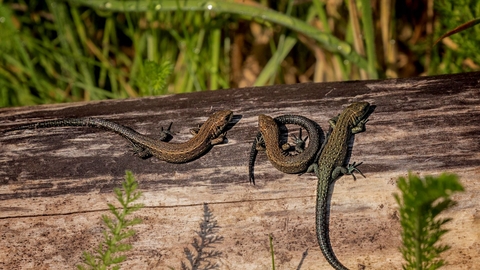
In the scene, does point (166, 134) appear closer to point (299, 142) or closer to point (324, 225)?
point (299, 142)

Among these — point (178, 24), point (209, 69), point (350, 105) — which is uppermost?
point (178, 24)

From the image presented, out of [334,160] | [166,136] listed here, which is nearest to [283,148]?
[334,160]

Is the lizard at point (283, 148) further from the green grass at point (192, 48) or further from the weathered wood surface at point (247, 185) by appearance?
the green grass at point (192, 48)

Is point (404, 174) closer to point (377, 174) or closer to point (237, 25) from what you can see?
point (377, 174)

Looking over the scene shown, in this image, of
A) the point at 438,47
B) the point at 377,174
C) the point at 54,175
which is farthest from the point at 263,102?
the point at 438,47

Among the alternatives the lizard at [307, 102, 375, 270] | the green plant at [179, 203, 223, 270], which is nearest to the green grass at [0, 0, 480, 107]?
the lizard at [307, 102, 375, 270]

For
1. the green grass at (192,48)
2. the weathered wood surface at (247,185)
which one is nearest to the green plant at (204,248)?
the weathered wood surface at (247,185)

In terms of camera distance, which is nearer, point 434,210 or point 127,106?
point 434,210
